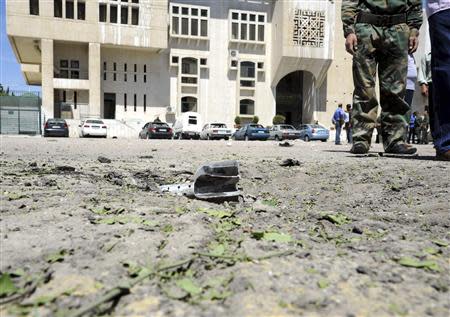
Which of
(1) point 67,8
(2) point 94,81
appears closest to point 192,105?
(2) point 94,81

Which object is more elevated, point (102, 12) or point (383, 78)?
Answer: point (102, 12)

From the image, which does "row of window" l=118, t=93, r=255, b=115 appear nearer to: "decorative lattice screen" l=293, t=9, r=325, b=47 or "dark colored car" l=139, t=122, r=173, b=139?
"decorative lattice screen" l=293, t=9, r=325, b=47

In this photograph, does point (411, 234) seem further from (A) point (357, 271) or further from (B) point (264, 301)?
(B) point (264, 301)

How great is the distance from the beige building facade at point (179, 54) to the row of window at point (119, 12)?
9 centimetres

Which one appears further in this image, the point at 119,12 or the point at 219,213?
the point at 119,12

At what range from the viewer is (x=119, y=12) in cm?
3938

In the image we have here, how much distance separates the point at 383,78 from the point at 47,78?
36771mm

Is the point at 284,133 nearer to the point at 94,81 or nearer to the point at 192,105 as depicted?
the point at 192,105

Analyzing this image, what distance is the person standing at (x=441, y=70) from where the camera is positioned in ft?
16.2

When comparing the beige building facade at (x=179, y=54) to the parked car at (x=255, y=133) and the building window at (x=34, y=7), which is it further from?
the parked car at (x=255, y=133)

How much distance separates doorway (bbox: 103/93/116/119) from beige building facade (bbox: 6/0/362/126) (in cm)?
9

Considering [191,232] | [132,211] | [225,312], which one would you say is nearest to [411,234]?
[191,232]

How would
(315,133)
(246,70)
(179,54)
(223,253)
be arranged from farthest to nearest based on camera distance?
(246,70) → (179,54) → (315,133) → (223,253)

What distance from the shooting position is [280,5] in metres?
41.5
